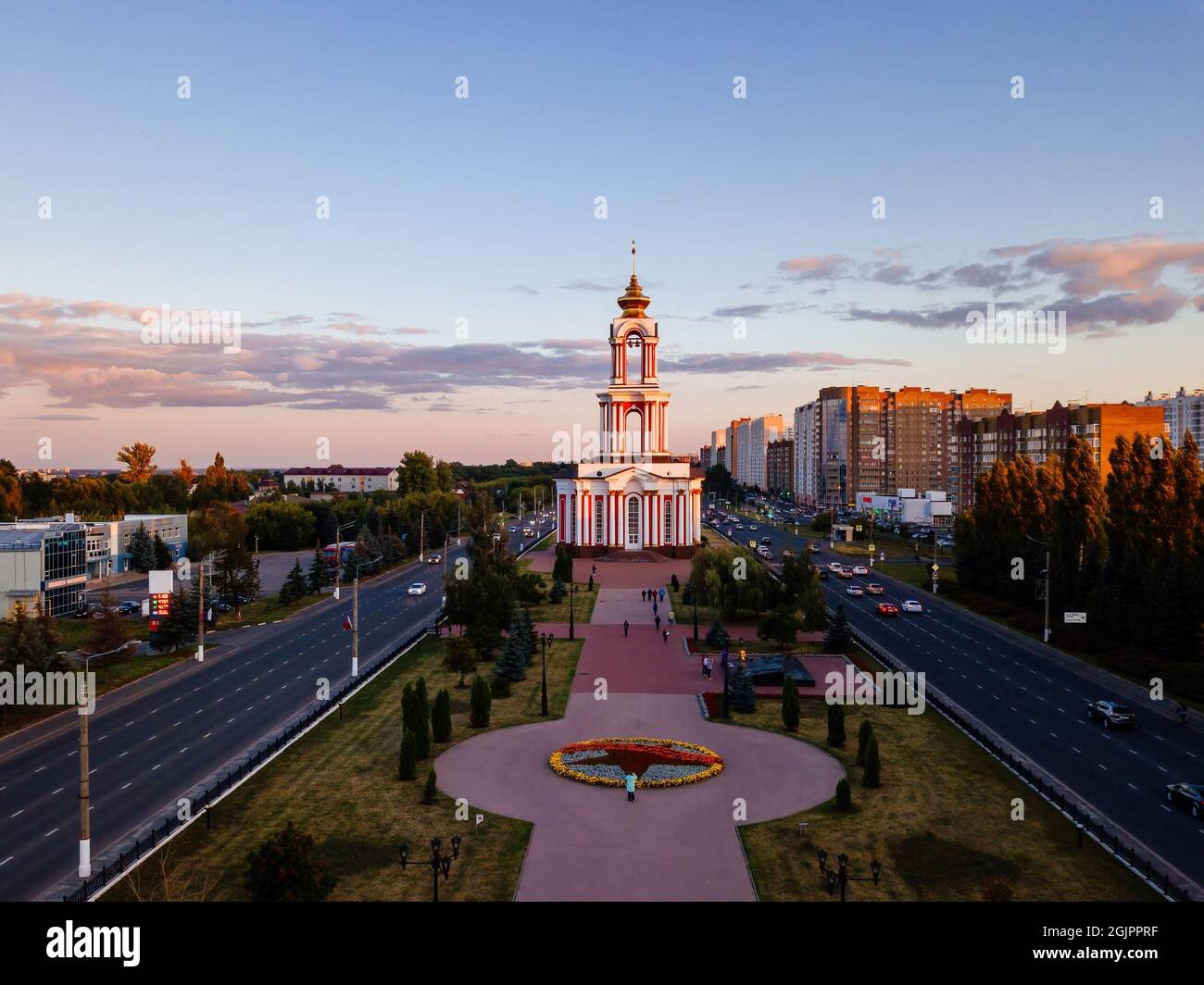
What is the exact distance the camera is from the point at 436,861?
21422mm

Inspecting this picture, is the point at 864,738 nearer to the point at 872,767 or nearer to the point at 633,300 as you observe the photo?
the point at 872,767

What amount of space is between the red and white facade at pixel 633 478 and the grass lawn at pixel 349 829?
62.2 m

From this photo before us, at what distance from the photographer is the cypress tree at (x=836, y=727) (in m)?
34.9

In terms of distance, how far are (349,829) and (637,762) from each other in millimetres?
10252

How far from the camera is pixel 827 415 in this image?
195250 millimetres

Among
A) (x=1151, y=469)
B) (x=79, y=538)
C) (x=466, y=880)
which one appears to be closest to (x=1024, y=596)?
(x=1151, y=469)

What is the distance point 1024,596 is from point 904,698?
30967 mm

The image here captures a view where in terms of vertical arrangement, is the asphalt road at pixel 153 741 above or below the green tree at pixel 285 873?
below

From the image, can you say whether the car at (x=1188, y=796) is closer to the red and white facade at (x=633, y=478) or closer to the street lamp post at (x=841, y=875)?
the street lamp post at (x=841, y=875)

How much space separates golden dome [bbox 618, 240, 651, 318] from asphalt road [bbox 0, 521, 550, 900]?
54629mm

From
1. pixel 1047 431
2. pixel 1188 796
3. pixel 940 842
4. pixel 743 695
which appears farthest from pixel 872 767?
pixel 1047 431

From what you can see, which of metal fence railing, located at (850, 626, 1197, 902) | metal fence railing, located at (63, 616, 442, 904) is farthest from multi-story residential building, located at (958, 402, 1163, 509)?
metal fence railing, located at (63, 616, 442, 904)

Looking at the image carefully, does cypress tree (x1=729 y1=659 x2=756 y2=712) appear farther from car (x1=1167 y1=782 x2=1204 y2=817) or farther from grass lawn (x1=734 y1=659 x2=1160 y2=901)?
car (x1=1167 y1=782 x2=1204 y2=817)

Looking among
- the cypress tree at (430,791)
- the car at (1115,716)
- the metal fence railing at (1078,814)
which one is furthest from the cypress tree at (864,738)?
the cypress tree at (430,791)
